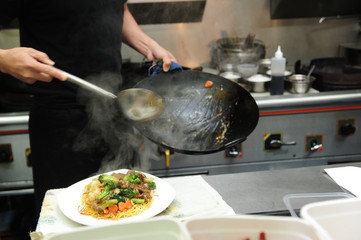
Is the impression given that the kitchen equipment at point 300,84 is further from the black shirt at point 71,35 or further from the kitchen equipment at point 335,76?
the black shirt at point 71,35

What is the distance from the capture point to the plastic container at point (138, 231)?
2.89ft

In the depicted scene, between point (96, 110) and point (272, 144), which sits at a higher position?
point (96, 110)

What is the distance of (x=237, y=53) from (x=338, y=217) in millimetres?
2289

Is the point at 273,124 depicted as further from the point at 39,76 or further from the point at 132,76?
the point at 39,76

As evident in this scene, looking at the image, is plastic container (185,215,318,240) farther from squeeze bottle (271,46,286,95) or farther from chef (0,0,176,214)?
squeeze bottle (271,46,286,95)

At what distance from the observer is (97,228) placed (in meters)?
0.88

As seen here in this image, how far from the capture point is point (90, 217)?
1.46 metres

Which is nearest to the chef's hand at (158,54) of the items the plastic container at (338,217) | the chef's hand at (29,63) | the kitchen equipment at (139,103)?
the kitchen equipment at (139,103)

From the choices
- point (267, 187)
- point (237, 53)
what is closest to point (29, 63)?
point (267, 187)

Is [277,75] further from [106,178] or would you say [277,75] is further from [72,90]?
[106,178]

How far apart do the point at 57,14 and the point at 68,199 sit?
98cm

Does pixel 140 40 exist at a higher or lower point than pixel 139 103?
higher

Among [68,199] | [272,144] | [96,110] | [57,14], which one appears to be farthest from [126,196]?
[272,144]

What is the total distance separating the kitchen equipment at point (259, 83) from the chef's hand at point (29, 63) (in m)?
1.59
